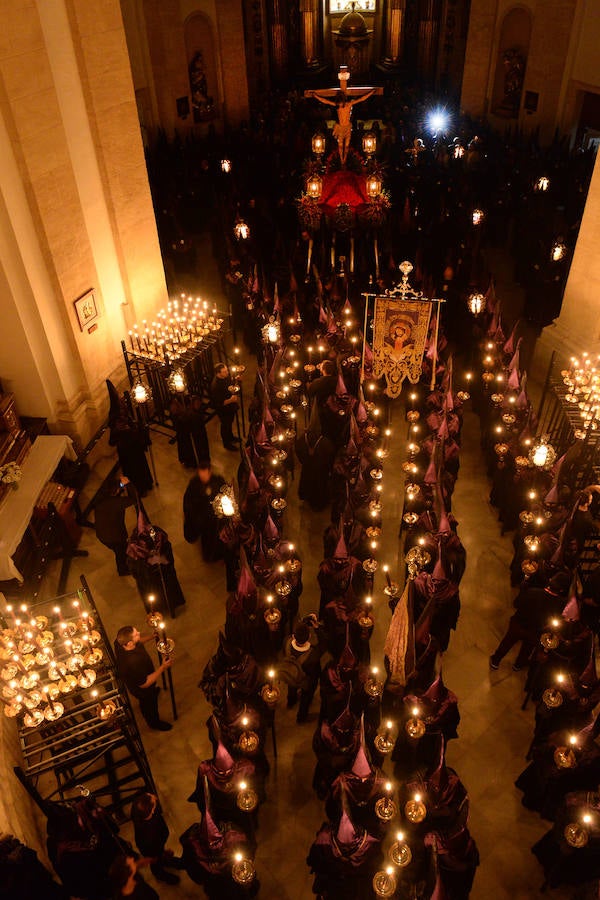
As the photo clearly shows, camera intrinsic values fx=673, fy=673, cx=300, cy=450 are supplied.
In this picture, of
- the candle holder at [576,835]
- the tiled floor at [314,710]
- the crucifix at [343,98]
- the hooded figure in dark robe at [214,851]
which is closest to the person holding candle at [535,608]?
the tiled floor at [314,710]

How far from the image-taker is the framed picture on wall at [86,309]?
9.61 m

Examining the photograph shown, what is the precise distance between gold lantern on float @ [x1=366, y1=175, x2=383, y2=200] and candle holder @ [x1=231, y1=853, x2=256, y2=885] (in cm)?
1239

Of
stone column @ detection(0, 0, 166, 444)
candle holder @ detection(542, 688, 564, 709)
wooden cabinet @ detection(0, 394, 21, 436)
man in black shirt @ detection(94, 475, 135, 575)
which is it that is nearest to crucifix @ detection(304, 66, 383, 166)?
stone column @ detection(0, 0, 166, 444)

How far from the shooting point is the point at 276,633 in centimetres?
693

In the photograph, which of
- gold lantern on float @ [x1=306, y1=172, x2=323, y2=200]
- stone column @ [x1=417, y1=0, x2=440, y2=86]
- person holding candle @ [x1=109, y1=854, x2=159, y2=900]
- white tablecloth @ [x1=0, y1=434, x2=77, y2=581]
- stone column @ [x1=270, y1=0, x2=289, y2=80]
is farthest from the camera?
stone column @ [x1=417, y1=0, x2=440, y2=86]

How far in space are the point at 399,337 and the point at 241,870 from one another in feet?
22.1

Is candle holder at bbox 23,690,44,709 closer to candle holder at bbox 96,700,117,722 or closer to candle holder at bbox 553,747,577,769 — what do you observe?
candle holder at bbox 96,700,117,722

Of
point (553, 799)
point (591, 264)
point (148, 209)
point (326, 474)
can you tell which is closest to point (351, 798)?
point (553, 799)

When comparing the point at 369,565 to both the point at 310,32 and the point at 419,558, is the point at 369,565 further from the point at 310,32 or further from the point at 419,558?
the point at 310,32

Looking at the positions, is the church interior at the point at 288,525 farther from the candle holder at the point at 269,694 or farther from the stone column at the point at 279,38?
the stone column at the point at 279,38

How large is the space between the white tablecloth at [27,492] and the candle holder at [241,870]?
4.26 m

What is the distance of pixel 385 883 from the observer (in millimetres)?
4754

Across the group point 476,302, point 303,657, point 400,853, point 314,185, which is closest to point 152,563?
point 303,657

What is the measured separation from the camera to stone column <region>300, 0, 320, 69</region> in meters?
27.9
